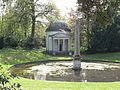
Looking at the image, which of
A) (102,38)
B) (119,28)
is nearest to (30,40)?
(102,38)

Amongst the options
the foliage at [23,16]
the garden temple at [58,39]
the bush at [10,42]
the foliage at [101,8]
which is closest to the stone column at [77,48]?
the foliage at [101,8]

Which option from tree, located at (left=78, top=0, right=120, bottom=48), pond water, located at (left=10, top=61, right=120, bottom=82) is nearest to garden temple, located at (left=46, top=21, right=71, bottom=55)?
pond water, located at (left=10, top=61, right=120, bottom=82)

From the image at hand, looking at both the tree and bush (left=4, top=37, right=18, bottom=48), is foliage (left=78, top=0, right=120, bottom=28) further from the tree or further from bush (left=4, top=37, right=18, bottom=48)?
bush (left=4, top=37, right=18, bottom=48)

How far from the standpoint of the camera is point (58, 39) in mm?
40594

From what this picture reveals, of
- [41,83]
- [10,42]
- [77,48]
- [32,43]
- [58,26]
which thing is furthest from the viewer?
[10,42]

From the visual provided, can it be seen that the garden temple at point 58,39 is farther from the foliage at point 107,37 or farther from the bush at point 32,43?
the foliage at point 107,37

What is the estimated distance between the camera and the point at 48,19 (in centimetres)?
4059

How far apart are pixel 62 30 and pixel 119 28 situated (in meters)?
12.2

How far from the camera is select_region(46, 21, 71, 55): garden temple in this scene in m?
40.3

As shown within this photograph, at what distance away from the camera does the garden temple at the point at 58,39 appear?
40.3 metres

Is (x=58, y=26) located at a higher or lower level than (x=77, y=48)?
higher

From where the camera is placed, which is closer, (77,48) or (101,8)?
(101,8)

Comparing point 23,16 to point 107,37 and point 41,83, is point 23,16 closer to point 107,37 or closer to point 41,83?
point 107,37

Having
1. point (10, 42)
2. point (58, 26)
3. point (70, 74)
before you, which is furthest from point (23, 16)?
point (70, 74)
